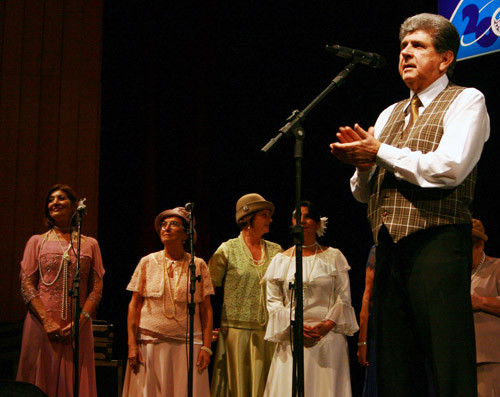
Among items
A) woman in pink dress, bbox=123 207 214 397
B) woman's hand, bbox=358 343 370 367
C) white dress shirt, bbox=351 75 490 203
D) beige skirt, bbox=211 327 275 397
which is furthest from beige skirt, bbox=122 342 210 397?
white dress shirt, bbox=351 75 490 203

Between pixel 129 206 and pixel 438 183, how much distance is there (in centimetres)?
399

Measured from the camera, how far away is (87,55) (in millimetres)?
5613

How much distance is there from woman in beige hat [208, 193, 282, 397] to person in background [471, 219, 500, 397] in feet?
4.96

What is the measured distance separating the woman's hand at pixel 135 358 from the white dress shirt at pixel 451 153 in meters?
2.87

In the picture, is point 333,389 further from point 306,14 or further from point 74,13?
point 74,13

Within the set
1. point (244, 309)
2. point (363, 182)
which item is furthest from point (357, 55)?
point (244, 309)

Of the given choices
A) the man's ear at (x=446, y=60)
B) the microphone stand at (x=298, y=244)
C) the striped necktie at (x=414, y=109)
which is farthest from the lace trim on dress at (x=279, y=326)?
the man's ear at (x=446, y=60)

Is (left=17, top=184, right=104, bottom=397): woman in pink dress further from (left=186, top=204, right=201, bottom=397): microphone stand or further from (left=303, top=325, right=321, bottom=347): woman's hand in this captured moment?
(left=303, top=325, right=321, bottom=347): woman's hand

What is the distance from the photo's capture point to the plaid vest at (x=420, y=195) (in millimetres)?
1833

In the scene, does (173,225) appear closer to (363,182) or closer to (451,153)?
(363,182)

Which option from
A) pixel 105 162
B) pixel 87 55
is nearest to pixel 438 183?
pixel 105 162

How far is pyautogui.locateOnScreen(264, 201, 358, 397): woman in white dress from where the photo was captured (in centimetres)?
400

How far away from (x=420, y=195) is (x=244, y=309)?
2.83m

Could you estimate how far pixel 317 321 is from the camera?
13.5ft
